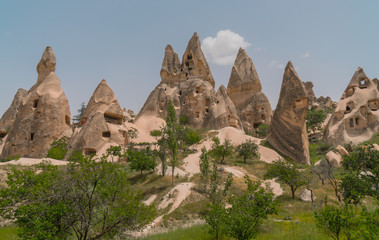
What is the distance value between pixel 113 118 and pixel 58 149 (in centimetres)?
824

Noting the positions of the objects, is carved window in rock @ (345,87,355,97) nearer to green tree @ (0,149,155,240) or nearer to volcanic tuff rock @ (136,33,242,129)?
volcanic tuff rock @ (136,33,242,129)

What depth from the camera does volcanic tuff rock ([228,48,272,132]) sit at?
49.2 metres

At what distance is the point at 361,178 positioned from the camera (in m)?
13.9

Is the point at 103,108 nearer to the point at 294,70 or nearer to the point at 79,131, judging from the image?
the point at 79,131

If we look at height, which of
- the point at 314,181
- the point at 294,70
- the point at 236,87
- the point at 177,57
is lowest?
the point at 314,181

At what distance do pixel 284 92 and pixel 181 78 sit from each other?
80.6ft

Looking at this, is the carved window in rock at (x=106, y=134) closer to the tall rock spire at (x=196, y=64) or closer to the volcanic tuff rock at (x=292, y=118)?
the volcanic tuff rock at (x=292, y=118)

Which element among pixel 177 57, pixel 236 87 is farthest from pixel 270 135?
pixel 177 57

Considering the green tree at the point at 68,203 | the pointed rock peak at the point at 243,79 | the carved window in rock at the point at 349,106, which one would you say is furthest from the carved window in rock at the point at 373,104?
the green tree at the point at 68,203

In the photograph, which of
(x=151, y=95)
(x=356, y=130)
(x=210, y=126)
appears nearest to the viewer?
(x=356, y=130)

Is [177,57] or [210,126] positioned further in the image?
[177,57]

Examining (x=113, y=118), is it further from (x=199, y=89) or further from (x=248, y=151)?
(x=248, y=151)

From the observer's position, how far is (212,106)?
149 feet

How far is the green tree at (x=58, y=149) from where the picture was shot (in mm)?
30191
